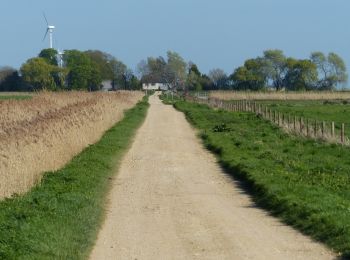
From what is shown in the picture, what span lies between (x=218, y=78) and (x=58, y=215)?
160m

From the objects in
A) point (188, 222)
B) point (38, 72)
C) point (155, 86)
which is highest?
point (38, 72)

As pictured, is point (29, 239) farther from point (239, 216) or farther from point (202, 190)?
point (202, 190)

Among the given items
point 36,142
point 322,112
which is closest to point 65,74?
point 322,112

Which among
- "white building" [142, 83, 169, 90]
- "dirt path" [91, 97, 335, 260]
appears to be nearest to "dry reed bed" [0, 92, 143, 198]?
"dirt path" [91, 97, 335, 260]

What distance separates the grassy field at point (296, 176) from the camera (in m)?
12.1

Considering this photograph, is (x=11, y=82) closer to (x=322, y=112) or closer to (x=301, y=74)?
(x=301, y=74)

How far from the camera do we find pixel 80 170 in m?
19.1

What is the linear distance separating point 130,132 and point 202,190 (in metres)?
19.1

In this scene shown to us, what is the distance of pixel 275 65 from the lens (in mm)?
159625

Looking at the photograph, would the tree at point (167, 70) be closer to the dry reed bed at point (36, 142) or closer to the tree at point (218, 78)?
the tree at point (218, 78)

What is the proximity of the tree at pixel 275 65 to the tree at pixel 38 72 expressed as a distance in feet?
159

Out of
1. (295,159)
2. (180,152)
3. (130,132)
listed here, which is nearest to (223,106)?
(130,132)

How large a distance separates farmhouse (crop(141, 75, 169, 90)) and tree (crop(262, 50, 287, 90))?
3475cm

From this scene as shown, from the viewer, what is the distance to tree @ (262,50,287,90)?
157 metres
